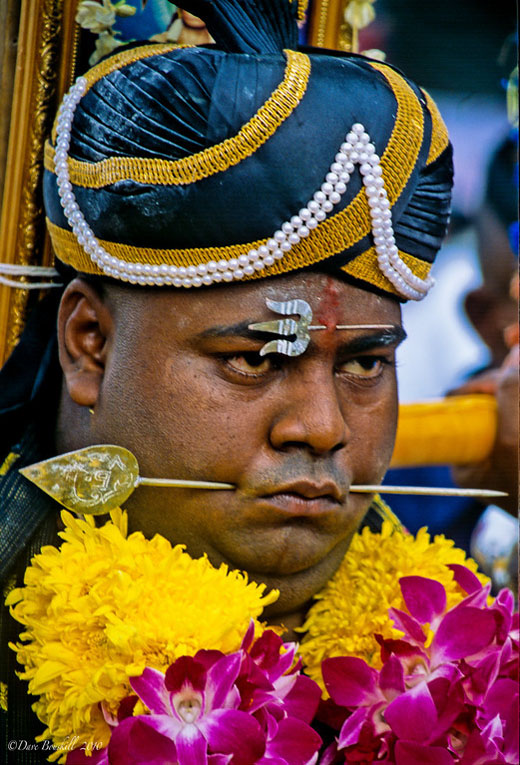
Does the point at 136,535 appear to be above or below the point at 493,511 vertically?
above

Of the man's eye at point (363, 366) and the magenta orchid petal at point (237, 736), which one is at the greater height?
the man's eye at point (363, 366)

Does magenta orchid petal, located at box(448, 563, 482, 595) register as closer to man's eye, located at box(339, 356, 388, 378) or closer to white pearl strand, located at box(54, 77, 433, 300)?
man's eye, located at box(339, 356, 388, 378)

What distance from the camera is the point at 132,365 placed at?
1521 mm

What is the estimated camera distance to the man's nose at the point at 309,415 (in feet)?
4.86

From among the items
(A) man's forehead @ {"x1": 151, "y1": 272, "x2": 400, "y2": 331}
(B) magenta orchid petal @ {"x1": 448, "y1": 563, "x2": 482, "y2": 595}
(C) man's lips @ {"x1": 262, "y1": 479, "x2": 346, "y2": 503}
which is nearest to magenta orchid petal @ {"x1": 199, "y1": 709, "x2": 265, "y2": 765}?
(C) man's lips @ {"x1": 262, "y1": 479, "x2": 346, "y2": 503}

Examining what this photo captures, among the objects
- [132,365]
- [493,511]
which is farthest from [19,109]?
[493,511]

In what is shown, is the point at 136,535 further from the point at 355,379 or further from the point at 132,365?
the point at 355,379

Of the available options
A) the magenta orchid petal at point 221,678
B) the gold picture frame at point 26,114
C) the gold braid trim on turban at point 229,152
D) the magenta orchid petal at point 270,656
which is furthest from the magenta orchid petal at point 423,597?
the gold picture frame at point 26,114

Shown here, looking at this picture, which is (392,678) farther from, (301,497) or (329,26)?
(329,26)

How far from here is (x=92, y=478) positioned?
60.7 inches

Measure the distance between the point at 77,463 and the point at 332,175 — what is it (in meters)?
0.57

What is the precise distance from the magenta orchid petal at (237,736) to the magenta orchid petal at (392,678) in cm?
24

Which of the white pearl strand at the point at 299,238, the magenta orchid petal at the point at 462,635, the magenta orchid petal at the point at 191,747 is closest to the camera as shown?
the magenta orchid petal at the point at 191,747

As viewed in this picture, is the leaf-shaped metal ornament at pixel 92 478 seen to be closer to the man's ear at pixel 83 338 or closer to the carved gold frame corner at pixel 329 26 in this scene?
the man's ear at pixel 83 338
